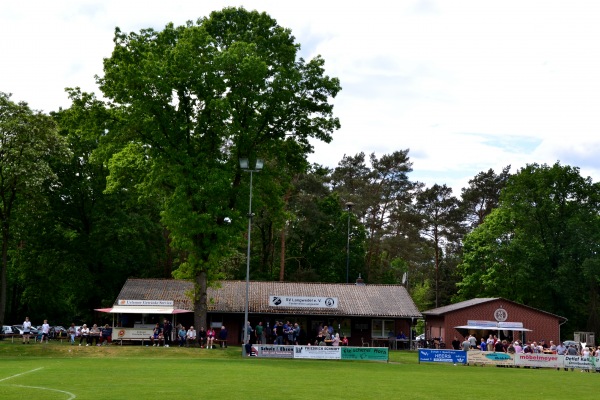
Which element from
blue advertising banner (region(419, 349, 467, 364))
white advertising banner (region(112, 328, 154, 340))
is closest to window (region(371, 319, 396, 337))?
blue advertising banner (region(419, 349, 467, 364))

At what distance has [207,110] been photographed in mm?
41125

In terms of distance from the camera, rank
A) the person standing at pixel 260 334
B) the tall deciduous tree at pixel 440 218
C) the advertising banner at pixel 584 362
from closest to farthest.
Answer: the advertising banner at pixel 584 362 → the person standing at pixel 260 334 → the tall deciduous tree at pixel 440 218

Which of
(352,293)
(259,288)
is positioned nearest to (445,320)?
(352,293)

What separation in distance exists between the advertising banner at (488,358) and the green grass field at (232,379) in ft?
6.46

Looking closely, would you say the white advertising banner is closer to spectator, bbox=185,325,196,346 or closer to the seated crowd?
spectator, bbox=185,325,196,346

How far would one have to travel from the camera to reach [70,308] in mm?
74438

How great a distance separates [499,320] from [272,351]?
2275 centimetres

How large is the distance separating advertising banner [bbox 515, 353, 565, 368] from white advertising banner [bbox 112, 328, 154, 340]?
72.1 ft

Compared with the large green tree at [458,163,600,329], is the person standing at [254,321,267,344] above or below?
below

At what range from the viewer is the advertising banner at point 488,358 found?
130 ft

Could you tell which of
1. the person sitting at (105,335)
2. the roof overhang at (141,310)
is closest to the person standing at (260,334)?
the roof overhang at (141,310)

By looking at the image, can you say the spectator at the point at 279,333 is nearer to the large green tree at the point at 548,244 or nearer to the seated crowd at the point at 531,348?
the seated crowd at the point at 531,348

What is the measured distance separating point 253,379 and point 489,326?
3256cm

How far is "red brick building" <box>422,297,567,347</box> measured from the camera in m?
54.0
